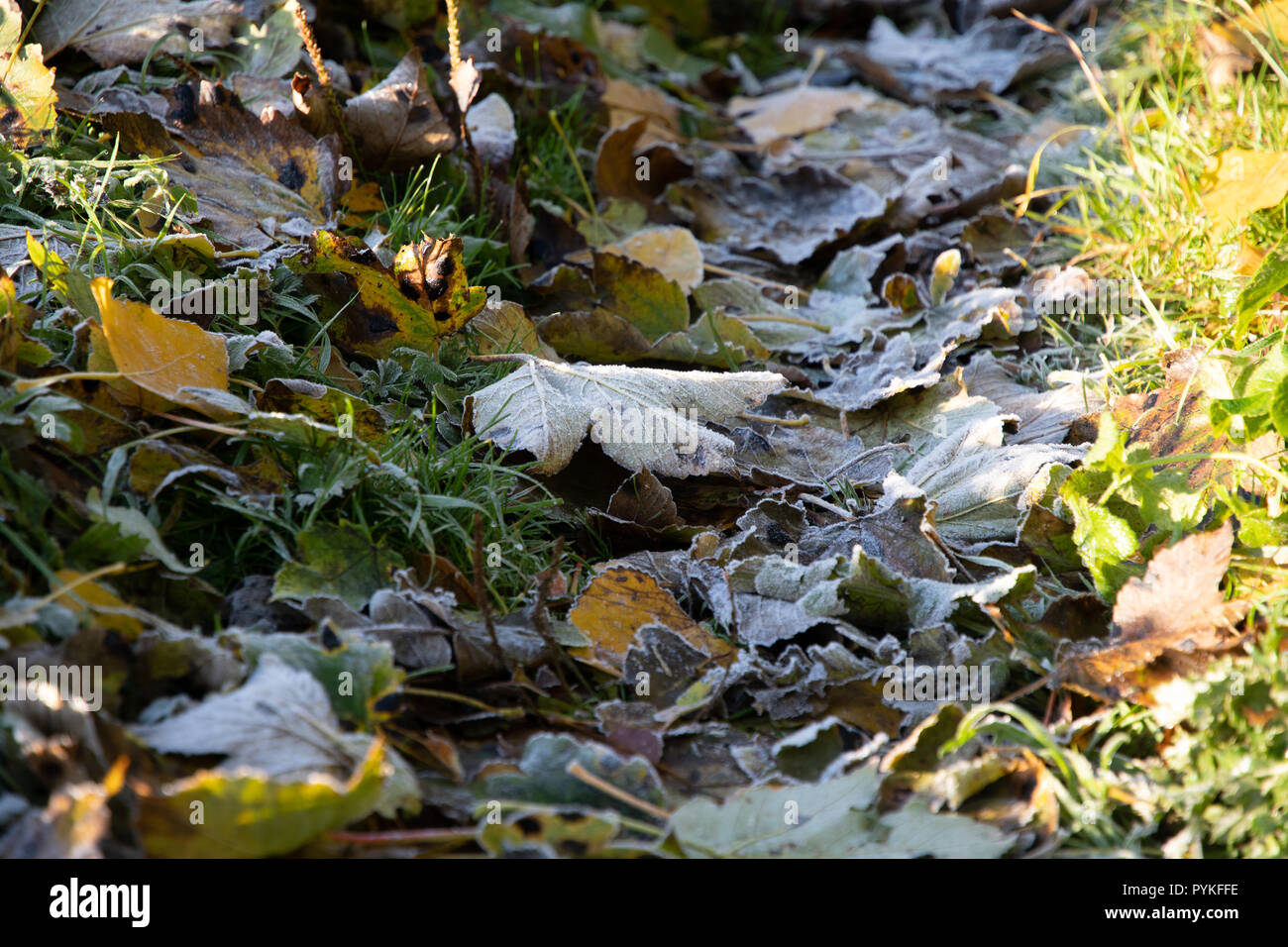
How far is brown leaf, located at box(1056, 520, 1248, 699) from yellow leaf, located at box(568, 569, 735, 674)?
1.90 ft

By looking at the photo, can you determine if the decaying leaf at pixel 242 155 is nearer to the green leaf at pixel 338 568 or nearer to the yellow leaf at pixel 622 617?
the green leaf at pixel 338 568

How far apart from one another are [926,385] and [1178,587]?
919mm

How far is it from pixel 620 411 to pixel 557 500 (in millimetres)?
222

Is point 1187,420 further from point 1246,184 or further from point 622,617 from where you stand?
point 622,617

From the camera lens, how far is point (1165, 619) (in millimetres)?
1483

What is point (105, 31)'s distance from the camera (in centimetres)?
266

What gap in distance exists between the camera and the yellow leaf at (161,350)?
5.25 ft

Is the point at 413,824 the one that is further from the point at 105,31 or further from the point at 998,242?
the point at 998,242

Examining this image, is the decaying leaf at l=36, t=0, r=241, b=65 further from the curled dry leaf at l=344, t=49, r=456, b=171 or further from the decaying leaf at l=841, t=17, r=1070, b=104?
the decaying leaf at l=841, t=17, r=1070, b=104

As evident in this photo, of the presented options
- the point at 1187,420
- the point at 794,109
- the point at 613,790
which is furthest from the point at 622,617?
the point at 794,109

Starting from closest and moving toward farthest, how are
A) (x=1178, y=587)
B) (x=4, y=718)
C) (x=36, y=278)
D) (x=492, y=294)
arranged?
(x=4, y=718), (x=1178, y=587), (x=36, y=278), (x=492, y=294)

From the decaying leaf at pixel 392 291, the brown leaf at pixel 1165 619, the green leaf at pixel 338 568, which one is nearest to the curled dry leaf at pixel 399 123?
the decaying leaf at pixel 392 291

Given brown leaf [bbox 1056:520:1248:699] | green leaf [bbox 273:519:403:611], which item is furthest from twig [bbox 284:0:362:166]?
brown leaf [bbox 1056:520:1248:699]
